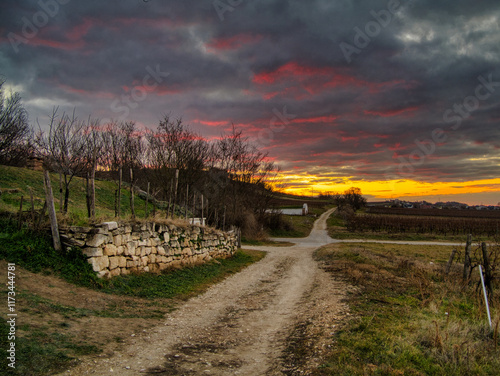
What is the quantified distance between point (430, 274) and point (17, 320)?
49.6ft

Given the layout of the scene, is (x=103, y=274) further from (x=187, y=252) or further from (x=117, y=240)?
(x=187, y=252)

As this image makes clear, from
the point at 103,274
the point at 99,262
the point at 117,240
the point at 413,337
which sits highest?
the point at 117,240

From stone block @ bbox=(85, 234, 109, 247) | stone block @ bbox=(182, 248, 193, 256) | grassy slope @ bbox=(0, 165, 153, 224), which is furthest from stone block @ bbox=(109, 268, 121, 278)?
stone block @ bbox=(182, 248, 193, 256)

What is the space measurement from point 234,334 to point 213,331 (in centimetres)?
52

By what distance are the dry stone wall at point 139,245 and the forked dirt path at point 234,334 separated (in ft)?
8.27

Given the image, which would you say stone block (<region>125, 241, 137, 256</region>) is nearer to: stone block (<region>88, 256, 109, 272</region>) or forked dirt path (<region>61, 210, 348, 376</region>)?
stone block (<region>88, 256, 109, 272</region>)

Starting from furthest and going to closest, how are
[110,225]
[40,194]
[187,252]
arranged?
[40,194] → [187,252] → [110,225]

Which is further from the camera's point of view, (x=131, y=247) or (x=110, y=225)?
(x=131, y=247)

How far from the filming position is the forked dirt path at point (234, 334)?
490 centimetres

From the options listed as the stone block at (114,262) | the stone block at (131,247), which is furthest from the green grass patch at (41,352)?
the stone block at (131,247)

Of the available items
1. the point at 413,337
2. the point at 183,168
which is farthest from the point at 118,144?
the point at 413,337

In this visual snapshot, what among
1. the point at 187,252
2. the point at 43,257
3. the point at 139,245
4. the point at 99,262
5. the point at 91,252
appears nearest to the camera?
the point at 43,257

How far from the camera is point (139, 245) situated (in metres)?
10.7

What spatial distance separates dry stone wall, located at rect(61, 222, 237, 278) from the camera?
8.76 meters
